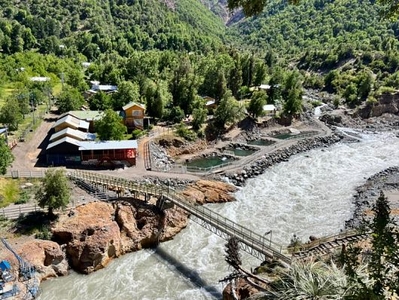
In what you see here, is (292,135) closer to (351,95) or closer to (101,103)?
(351,95)

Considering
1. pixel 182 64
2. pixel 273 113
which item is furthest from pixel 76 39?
pixel 273 113

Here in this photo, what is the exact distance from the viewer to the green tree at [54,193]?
3416cm

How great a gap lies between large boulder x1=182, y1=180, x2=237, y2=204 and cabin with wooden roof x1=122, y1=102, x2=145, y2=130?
19.1 m

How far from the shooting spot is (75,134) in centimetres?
5122

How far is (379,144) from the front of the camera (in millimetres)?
69000

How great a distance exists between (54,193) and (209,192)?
1774cm

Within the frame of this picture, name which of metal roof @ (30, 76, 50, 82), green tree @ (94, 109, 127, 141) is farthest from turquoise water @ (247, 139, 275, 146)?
metal roof @ (30, 76, 50, 82)

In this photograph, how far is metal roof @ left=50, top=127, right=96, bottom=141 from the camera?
5050cm

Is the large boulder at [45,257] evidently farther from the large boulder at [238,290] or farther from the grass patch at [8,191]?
the large boulder at [238,290]

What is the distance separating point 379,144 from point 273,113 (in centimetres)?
2037

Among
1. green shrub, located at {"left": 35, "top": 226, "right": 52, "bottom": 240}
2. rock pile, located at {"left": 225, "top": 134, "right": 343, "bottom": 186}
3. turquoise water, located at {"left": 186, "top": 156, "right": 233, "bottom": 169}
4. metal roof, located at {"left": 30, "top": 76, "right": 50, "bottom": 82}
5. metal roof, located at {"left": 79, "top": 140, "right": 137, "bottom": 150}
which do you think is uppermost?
metal roof, located at {"left": 30, "top": 76, "right": 50, "bottom": 82}

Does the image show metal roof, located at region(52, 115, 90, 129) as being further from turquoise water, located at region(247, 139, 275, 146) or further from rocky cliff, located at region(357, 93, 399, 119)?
rocky cliff, located at region(357, 93, 399, 119)

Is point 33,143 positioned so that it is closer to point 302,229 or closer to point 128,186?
point 128,186

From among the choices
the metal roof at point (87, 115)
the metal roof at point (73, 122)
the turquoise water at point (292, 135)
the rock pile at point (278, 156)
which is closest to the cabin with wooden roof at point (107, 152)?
the metal roof at point (73, 122)
